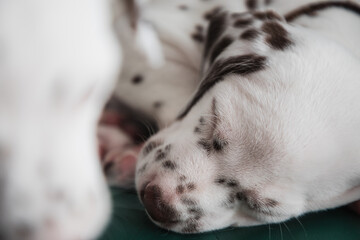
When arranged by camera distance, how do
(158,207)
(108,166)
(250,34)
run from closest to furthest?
(158,207), (250,34), (108,166)

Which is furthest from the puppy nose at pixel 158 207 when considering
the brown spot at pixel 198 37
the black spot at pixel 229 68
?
the brown spot at pixel 198 37

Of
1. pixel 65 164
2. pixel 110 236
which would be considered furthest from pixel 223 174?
pixel 65 164

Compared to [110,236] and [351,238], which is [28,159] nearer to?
[110,236]

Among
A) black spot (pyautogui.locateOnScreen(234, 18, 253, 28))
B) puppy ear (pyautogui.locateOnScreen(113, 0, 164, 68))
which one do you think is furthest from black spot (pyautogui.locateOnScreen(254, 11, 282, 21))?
puppy ear (pyautogui.locateOnScreen(113, 0, 164, 68))

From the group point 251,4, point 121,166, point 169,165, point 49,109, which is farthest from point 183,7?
point 49,109

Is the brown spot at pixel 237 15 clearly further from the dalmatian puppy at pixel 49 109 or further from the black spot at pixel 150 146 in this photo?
the dalmatian puppy at pixel 49 109

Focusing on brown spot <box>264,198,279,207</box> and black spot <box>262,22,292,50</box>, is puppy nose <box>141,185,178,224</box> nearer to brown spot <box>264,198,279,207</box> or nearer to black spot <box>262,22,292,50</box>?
brown spot <box>264,198,279,207</box>

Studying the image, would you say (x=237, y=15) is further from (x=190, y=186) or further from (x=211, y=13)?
(x=190, y=186)
